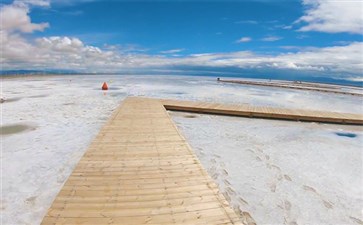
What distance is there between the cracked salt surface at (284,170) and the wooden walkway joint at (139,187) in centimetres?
76

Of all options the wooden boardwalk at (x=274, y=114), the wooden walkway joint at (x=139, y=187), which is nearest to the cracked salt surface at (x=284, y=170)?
the wooden walkway joint at (x=139, y=187)

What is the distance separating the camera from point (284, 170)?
5527mm

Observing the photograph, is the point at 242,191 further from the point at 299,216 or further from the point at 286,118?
the point at 286,118

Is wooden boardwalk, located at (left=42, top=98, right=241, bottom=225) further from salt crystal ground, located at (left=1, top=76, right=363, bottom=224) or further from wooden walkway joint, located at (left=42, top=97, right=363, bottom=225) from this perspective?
salt crystal ground, located at (left=1, top=76, right=363, bottom=224)

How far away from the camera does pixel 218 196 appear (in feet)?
11.4

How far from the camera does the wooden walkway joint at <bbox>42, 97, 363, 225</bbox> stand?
118 inches

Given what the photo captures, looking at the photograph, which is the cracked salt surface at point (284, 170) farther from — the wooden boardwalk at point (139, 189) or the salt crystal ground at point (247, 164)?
the wooden boardwalk at point (139, 189)

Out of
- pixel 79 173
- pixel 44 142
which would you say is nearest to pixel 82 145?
pixel 44 142

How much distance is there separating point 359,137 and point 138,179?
8.26 m

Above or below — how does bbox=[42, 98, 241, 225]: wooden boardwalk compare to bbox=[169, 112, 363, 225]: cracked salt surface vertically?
above

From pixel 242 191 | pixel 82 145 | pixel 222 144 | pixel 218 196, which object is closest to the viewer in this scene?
pixel 218 196

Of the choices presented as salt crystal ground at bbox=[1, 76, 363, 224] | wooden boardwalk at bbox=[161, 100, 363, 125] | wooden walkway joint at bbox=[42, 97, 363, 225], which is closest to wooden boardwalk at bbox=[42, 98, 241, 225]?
wooden walkway joint at bbox=[42, 97, 363, 225]

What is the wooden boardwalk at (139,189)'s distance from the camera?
2990 mm

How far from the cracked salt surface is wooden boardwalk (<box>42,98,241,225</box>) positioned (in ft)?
2.55
